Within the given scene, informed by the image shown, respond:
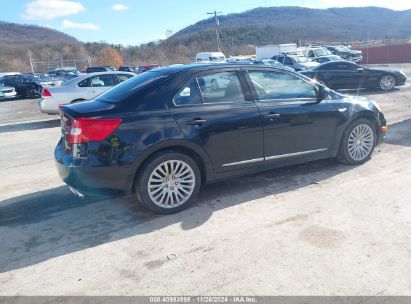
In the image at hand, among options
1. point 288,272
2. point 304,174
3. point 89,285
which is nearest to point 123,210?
point 89,285

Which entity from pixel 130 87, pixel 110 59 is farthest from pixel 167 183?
pixel 110 59

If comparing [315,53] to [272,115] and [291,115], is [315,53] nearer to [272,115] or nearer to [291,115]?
[291,115]

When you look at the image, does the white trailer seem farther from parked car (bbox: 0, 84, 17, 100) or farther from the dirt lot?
the dirt lot

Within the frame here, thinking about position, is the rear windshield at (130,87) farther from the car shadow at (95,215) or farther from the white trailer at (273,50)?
the white trailer at (273,50)

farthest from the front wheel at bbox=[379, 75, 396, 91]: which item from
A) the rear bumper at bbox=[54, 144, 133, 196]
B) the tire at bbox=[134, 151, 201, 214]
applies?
the rear bumper at bbox=[54, 144, 133, 196]

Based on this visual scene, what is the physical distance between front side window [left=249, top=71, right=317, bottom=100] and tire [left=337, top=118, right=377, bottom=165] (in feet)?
2.78

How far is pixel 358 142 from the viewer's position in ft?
18.5

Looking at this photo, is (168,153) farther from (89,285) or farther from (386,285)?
(386,285)

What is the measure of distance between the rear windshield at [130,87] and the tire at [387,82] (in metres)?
12.9

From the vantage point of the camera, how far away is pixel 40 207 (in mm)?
4742

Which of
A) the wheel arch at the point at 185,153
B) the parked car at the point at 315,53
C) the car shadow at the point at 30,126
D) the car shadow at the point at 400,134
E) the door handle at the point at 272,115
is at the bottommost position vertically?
the car shadow at the point at 400,134

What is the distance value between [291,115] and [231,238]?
199 centimetres

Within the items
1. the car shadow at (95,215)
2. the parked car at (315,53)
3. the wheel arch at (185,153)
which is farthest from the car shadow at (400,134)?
the parked car at (315,53)

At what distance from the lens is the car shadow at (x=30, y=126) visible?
11.0m
